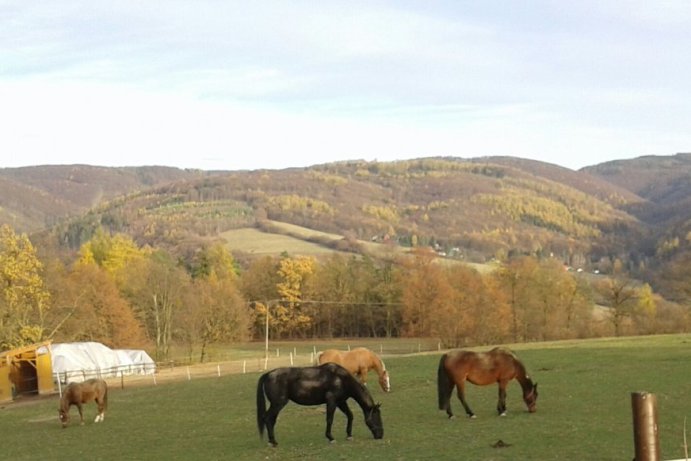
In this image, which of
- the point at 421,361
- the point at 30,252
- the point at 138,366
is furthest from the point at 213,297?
the point at 421,361

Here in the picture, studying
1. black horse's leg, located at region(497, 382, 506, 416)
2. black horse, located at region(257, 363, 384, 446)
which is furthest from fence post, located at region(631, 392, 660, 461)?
black horse's leg, located at region(497, 382, 506, 416)

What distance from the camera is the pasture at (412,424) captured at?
52.3 feet

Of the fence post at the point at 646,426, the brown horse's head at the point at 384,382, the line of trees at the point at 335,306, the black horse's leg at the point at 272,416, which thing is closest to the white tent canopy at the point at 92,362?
the line of trees at the point at 335,306

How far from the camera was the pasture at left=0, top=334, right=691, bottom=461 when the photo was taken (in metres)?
15.9

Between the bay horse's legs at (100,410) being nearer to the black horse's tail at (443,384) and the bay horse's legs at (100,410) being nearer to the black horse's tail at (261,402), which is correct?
the black horse's tail at (261,402)

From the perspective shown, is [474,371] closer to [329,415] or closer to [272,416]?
[329,415]

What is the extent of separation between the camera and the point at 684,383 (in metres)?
24.7

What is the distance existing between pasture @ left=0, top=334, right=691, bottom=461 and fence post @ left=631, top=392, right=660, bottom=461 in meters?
8.75

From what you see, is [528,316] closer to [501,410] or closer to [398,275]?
[398,275]

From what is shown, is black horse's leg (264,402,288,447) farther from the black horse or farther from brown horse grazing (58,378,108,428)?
Result: brown horse grazing (58,378,108,428)

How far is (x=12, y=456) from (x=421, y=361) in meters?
24.8

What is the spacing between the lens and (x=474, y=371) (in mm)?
19250

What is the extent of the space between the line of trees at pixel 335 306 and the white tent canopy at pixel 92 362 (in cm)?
289

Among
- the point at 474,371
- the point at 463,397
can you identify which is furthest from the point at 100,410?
the point at 474,371
